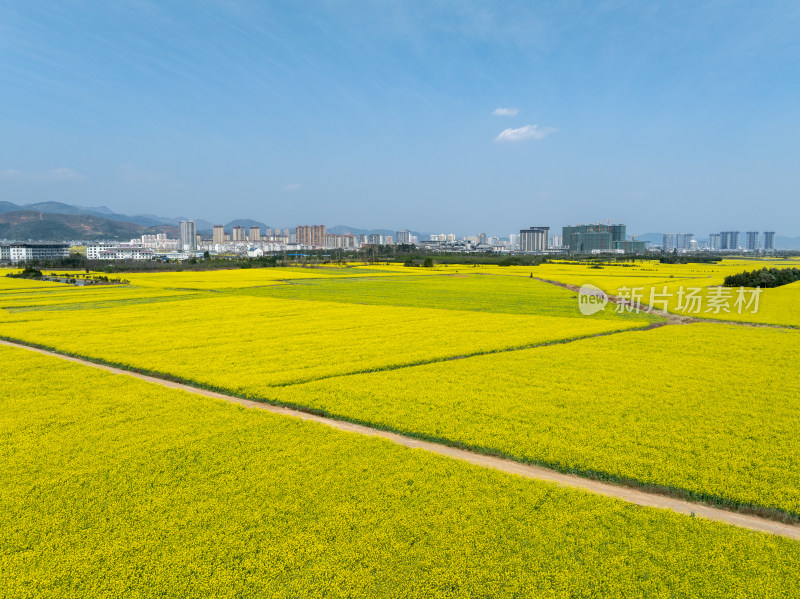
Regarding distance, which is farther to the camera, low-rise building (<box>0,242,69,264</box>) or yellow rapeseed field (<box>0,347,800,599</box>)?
low-rise building (<box>0,242,69,264</box>)

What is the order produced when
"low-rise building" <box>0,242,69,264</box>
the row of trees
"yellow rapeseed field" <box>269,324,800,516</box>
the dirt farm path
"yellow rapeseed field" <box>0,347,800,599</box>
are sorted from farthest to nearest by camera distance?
"low-rise building" <box>0,242,69,264</box> → the row of trees → "yellow rapeseed field" <box>269,324,800,516</box> → the dirt farm path → "yellow rapeseed field" <box>0,347,800,599</box>

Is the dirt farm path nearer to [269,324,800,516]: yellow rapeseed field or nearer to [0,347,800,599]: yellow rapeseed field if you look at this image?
[269,324,800,516]: yellow rapeseed field

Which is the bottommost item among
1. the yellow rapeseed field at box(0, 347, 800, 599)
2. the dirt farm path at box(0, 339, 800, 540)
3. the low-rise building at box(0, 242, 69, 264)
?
the dirt farm path at box(0, 339, 800, 540)

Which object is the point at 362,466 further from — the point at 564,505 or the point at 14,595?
the point at 14,595

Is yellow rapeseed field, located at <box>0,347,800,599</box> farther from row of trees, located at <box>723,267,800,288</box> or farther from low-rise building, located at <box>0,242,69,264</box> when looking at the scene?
low-rise building, located at <box>0,242,69,264</box>

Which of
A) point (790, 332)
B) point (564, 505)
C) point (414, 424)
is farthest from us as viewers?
point (790, 332)

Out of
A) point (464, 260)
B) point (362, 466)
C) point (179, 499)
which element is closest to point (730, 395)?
point (362, 466)

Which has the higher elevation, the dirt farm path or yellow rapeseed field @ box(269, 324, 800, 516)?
yellow rapeseed field @ box(269, 324, 800, 516)

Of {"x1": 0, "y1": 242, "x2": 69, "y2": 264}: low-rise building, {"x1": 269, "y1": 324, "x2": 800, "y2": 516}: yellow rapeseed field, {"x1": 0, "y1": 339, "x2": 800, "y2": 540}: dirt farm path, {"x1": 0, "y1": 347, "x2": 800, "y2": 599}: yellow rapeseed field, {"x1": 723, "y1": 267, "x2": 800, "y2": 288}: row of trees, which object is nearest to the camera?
{"x1": 0, "y1": 347, "x2": 800, "y2": 599}: yellow rapeseed field

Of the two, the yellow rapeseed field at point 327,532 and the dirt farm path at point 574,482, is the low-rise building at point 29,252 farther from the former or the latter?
the yellow rapeseed field at point 327,532

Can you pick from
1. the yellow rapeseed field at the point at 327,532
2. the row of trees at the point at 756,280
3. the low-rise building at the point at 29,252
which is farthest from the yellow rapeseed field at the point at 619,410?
the low-rise building at the point at 29,252

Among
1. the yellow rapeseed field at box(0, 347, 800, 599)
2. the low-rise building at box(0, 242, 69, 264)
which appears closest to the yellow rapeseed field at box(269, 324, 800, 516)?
the yellow rapeseed field at box(0, 347, 800, 599)
